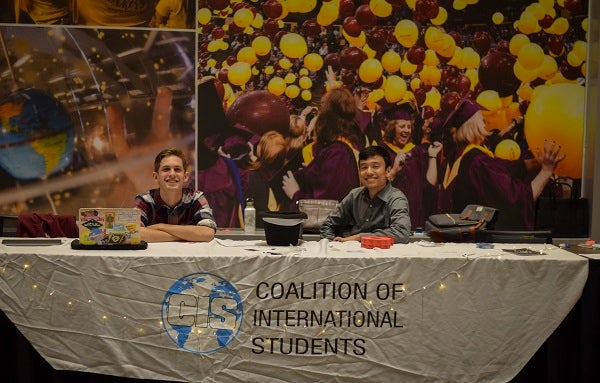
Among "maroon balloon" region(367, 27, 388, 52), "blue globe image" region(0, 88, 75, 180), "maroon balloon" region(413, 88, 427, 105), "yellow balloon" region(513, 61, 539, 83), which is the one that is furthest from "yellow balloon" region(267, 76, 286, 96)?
"yellow balloon" region(513, 61, 539, 83)

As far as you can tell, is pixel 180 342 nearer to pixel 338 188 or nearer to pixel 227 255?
pixel 227 255

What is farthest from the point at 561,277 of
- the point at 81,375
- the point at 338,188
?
the point at 338,188

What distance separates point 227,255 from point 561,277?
145 centimetres

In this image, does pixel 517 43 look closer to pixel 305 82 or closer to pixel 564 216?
pixel 564 216

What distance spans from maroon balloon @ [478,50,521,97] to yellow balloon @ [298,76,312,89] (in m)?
1.42

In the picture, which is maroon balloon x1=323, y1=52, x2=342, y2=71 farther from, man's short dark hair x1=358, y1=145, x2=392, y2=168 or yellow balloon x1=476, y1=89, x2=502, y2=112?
man's short dark hair x1=358, y1=145, x2=392, y2=168

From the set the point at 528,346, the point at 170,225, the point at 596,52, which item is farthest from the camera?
the point at 596,52

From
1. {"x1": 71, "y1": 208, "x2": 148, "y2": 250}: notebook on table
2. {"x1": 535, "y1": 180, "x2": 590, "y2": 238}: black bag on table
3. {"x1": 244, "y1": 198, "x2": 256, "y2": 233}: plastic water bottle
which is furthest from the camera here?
{"x1": 244, "y1": 198, "x2": 256, "y2": 233}: plastic water bottle

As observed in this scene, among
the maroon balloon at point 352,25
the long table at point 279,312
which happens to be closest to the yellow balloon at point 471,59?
the maroon balloon at point 352,25

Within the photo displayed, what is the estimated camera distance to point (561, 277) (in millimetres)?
2377

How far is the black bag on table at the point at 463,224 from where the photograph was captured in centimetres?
364

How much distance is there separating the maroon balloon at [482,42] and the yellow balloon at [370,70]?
805 millimetres

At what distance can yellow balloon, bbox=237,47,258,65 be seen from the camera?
15.0ft

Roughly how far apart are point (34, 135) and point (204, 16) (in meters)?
1.72
